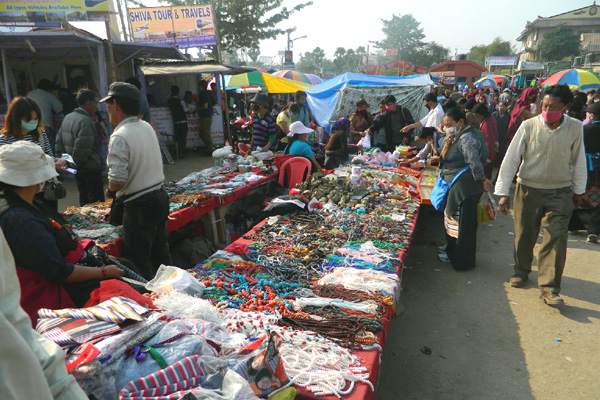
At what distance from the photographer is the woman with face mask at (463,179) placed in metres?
4.51

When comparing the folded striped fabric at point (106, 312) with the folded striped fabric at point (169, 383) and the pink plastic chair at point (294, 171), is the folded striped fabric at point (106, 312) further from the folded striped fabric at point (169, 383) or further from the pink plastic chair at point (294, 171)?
the pink plastic chair at point (294, 171)

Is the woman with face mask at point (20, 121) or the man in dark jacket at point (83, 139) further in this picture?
the man in dark jacket at point (83, 139)

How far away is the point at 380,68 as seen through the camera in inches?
1727

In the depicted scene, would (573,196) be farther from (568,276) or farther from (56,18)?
(56,18)

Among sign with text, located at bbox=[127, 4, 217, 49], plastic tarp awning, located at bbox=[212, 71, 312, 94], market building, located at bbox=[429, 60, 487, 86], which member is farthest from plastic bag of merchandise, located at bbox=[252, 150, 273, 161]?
market building, located at bbox=[429, 60, 487, 86]

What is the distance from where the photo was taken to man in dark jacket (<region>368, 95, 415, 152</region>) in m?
8.45

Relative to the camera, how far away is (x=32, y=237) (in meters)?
2.26

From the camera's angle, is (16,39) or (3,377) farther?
(16,39)

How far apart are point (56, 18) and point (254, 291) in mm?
10932

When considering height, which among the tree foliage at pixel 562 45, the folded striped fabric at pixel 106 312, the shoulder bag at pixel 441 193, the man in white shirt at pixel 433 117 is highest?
the tree foliage at pixel 562 45

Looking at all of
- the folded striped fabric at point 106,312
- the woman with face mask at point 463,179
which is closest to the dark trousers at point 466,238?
the woman with face mask at point 463,179

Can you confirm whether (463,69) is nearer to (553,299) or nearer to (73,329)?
(553,299)

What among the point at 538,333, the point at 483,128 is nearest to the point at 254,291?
the point at 538,333

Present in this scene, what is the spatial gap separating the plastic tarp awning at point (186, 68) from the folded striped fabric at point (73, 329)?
8.84 meters
